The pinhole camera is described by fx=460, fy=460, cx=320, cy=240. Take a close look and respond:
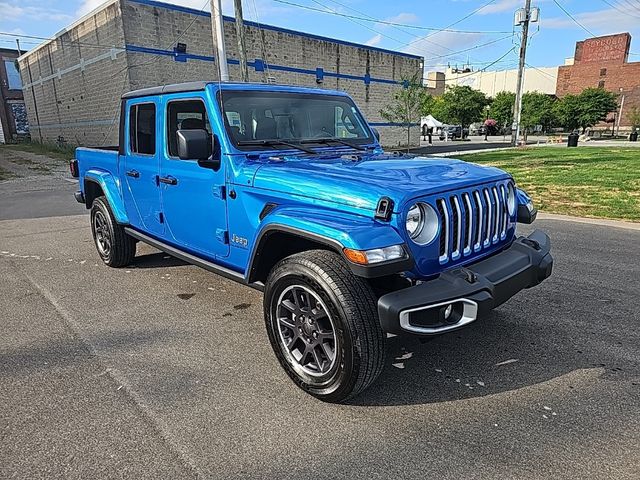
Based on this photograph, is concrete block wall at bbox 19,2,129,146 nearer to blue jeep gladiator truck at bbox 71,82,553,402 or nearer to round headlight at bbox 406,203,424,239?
blue jeep gladiator truck at bbox 71,82,553,402

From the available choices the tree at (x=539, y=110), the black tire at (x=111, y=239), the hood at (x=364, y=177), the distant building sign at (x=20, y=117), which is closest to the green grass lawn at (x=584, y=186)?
the hood at (x=364, y=177)

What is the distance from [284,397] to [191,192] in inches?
73.0

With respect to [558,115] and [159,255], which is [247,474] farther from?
[558,115]

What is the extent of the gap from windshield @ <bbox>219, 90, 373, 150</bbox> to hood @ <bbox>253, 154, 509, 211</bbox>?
32 centimetres

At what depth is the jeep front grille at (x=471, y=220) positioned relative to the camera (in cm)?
275

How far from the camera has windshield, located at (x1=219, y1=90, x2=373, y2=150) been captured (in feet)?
11.7

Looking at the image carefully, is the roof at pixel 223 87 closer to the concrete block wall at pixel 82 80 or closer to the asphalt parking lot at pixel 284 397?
the asphalt parking lot at pixel 284 397

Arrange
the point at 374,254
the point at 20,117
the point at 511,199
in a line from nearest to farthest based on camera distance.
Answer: the point at 374,254
the point at 511,199
the point at 20,117

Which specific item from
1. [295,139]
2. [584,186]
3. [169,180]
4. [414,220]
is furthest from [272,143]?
[584,186]

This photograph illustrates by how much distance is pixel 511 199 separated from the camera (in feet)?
11.3

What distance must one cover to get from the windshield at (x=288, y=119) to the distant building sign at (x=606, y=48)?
3275 inches

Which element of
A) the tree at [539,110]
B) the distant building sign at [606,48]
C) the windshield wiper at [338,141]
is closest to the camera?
the windshield wiper at [338,141]

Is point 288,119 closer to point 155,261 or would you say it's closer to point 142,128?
point 142,128

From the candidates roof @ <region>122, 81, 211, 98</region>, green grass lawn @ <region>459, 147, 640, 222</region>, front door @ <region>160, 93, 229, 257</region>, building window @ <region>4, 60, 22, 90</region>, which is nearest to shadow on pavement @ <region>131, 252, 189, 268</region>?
front door @ <region>160, 93, 229, 257</region>
